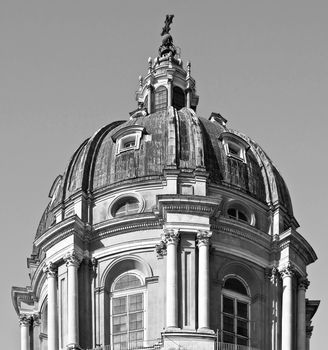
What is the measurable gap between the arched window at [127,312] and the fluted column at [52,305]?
2.52 meters

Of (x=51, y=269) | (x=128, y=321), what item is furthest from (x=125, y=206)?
(x=128, y=321)

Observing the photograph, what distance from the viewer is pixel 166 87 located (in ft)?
296

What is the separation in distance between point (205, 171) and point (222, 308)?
6.54 meters

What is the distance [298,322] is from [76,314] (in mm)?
10140

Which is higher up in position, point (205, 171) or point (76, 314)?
point (205, 171)

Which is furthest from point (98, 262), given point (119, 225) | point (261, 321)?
point (261, 321)

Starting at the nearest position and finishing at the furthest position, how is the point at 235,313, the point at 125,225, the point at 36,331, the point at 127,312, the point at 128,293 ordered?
the point at 127,312, the point at 235,313, the point at 128,293, the point at 125,225, the point at 36,331

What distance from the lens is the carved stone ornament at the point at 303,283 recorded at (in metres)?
82.0

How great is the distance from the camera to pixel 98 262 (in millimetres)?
80500

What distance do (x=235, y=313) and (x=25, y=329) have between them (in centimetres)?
1054

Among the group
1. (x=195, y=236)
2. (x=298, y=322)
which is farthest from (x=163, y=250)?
(x=298, y=322)

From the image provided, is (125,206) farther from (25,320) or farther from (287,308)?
(287,308)

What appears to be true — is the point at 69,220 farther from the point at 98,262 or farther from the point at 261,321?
the point at 261,321

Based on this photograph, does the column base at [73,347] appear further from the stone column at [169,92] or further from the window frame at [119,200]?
the stone column at [169,92]
